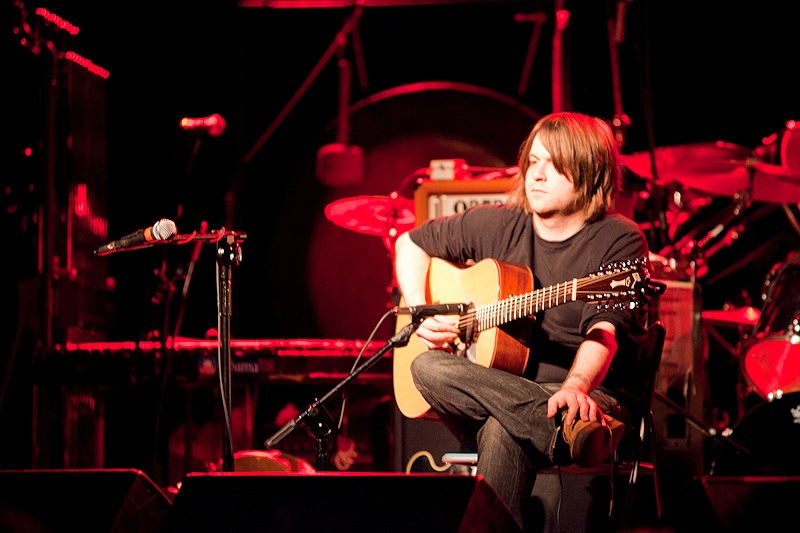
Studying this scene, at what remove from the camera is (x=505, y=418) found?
2621 millimetres

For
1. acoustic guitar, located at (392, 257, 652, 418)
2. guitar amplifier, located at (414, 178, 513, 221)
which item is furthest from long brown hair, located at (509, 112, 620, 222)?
guitar amplifier, located at (414, 178, 513, 221)

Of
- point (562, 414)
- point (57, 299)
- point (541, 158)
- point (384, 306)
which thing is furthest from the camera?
point (384, 306)

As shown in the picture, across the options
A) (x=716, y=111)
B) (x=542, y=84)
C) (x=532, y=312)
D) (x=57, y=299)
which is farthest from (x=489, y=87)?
(x=532, y=312)

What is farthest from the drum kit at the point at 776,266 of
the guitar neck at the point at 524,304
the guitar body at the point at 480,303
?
the guitar neck at the point at 524,304

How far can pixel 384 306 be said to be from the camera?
720cm

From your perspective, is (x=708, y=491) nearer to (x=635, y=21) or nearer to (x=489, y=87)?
(x=635, y=21)

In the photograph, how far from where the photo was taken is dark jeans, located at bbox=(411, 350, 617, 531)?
8.44 ft

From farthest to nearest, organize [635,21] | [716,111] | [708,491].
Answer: [716,111], [635,21], [708,491]

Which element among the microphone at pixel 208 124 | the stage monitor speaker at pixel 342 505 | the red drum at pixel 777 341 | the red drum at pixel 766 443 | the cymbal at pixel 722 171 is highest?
the microphone at pixel 208 124

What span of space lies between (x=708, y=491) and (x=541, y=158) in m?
1.39

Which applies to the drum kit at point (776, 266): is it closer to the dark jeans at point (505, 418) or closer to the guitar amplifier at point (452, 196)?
the guitar amplifier at point (452, 196)

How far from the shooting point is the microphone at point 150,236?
2.77 meters

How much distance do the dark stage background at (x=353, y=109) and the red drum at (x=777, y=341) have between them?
1049 millimetres

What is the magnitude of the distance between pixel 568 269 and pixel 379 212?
221 centimetres
